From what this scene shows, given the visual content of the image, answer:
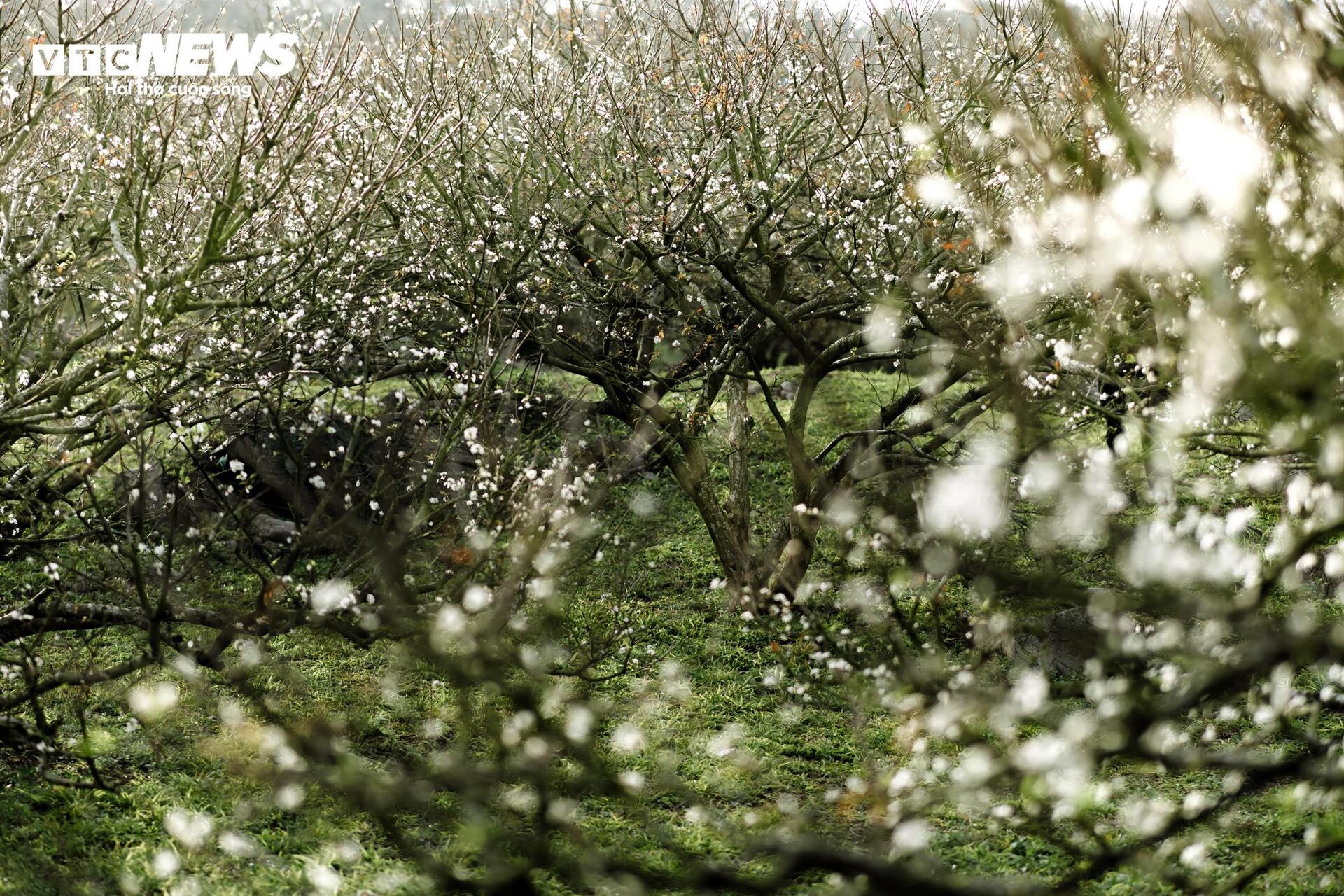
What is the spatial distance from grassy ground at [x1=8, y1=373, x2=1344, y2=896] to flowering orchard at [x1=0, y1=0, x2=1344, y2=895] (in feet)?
0.15

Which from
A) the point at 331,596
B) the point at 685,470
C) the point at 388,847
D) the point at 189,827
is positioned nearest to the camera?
the point at 331,596

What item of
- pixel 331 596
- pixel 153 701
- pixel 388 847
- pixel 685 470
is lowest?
pixel 388 847

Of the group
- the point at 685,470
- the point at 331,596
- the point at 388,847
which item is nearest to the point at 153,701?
the point at 388,847

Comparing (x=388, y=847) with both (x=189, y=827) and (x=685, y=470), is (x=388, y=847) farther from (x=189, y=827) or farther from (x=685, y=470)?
(x=685, y=470)

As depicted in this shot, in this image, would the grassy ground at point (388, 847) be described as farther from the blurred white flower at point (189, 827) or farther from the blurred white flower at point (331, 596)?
the blurred white flower at point (331, 596)

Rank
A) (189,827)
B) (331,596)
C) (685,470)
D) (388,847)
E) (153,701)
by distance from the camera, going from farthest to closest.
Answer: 1. (685,470)
2. (153,701)
3. (388,847)
4. (189,827)
5. (331,596)

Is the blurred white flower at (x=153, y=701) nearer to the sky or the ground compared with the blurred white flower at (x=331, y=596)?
nearer to the sky

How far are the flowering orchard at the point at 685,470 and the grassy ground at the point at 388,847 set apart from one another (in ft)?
0.15

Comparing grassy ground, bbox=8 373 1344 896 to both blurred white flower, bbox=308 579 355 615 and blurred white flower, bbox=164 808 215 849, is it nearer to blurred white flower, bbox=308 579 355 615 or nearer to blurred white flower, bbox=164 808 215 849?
blurred white flower, bbox=164 808 215 849

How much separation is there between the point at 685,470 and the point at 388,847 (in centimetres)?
511

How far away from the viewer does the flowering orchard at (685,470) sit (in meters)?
3.73

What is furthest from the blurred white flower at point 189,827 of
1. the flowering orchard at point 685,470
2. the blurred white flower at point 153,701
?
the blurred white flower at point 153,701

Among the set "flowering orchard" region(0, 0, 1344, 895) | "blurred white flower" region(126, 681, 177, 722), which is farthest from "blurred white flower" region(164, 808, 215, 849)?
"blurred white flower" region(126, 681, 177, 722)

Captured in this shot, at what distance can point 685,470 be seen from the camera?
10.8 meters
